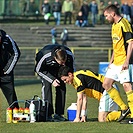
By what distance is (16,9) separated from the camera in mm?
44812

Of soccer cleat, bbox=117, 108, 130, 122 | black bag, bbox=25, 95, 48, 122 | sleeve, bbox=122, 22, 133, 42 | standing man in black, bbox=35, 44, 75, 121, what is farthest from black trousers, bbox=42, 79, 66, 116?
sleeve, bbox=122, 22, 133, 42

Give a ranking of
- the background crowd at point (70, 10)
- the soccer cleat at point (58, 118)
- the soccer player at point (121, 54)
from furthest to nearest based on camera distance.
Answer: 1. the background crowd at point (70, 10)
2. the soccer cleat at point (58, 118)
3. the soccer player at point (121, 54)

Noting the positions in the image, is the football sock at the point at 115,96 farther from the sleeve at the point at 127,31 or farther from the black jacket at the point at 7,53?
the black jacket at the point at 7,53

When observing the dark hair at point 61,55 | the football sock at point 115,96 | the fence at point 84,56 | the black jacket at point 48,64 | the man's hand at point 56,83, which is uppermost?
the dark hair at point 61,55

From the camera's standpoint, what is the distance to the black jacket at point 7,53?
1177cm

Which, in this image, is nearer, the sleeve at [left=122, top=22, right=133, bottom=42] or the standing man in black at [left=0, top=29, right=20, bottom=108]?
the sleeve at [left=122, top=22, right=133, bottom=42]

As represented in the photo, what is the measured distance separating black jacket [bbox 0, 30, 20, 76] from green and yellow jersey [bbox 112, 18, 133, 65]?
6.16 feet

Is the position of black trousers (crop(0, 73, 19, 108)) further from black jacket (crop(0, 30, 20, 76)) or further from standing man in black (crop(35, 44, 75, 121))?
standing man in black (crop(35, 44, 75, 121))

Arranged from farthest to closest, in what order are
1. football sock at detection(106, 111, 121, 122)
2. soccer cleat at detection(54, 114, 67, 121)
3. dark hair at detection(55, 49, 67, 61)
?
soccer cleat at detection(54, 114, 67, 121)
football sock at detection(106, 111, 121, 122)
dark hair at detection(55, 49, 67, 61)

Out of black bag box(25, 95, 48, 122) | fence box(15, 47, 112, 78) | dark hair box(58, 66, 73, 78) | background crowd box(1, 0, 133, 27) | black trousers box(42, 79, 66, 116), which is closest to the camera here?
dark hair box(58, 66, 73, 78)

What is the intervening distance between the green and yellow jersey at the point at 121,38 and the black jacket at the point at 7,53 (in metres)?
1.88

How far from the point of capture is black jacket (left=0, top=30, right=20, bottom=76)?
11.8m

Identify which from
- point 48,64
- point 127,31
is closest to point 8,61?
point 48,64

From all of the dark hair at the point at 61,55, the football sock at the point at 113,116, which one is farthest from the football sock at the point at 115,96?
the dark hair at the point at 61,55
